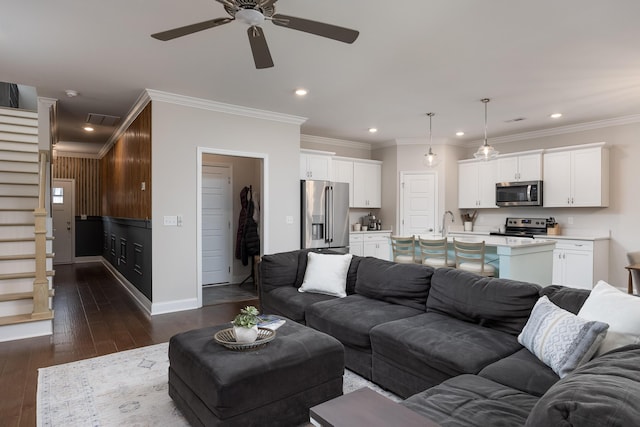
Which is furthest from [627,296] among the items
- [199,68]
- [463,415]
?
[199,68]

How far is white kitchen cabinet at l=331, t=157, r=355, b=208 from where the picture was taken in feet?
23.0

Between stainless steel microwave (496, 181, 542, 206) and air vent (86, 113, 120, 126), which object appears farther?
stainless steel microwave (496, 181, 542, 206)

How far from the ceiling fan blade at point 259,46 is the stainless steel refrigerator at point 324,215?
3.30 metres

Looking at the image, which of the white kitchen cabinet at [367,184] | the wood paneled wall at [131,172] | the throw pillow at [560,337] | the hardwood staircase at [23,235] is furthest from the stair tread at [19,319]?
the white kitchen cabinet at [367,184]

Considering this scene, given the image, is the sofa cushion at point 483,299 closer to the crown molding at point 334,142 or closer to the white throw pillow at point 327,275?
the white throw pillow at point 327,275

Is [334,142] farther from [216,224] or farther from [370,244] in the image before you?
[216,224]

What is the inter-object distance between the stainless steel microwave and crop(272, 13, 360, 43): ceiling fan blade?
532 centimetres

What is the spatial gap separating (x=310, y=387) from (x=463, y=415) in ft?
3.09

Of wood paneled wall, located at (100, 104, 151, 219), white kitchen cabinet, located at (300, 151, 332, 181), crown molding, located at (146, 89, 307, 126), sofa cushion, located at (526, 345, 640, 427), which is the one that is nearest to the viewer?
sofa cushion, located at (526, 345, 640, 427)

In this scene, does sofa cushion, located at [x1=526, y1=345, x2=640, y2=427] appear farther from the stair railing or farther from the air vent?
the air vent

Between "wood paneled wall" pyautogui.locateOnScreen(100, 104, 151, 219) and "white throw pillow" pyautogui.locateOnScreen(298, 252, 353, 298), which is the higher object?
"wood paneled wall" pyautogui.locateOnScreen(100, 104, 151, 219)

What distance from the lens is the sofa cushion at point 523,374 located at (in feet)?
5.52

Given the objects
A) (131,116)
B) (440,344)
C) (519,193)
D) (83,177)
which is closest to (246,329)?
(440,344)

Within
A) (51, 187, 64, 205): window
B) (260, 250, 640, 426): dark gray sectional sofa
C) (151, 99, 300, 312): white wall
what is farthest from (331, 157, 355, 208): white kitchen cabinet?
(51, 187, 64, 205): window
